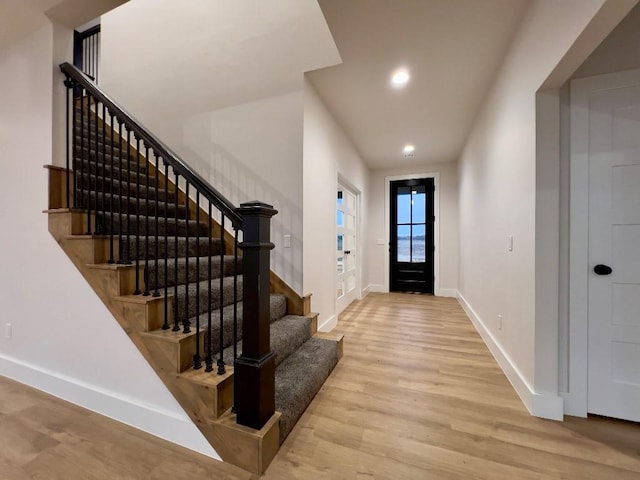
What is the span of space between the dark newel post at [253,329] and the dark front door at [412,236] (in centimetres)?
476

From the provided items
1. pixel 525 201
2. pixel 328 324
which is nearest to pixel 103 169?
pixel 328 324

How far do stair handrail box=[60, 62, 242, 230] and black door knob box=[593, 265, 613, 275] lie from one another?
209 cm

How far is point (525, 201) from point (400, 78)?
1.68m

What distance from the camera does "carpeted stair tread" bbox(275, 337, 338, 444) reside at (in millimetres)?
1601

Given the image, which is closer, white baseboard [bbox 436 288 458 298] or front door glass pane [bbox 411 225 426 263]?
white baseboard [bbox 436 288 458 298]

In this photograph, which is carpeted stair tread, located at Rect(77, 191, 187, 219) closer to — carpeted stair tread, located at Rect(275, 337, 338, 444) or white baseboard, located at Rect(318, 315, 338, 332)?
carpeted stair tread, located at Rect(275, 337, 338, 444)

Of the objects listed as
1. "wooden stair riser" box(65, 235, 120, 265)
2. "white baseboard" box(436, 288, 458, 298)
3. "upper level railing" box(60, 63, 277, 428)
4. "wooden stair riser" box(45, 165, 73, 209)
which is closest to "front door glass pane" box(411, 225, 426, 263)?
"white baseboard" box(436, 288, 458, 298)

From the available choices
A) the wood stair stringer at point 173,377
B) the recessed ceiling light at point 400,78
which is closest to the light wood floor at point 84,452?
the wood stair stringer at point 173,377

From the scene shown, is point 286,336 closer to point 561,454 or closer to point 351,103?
point 561,454

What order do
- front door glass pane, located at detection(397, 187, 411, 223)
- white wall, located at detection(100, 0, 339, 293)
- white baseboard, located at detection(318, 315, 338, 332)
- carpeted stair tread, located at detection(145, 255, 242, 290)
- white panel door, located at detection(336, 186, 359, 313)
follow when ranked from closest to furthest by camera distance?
carpeted stair tread, located at detection(145, 255, 242, 290)
white wall, located at detection(100, 0, 339, 293)
white baseboard, located at detection(318, 315, 338, 332)
white panel door, located at detection(336, 186, 359, 313)
front door glass pane, located at detection(397, 187, 411, 223)

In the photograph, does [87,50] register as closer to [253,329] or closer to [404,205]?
[253,329]

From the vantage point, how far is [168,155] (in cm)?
162

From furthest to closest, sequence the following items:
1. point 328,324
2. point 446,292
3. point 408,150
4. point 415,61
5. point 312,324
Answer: point 446,292 < point 408,150 < point 328,324 < point 312,324 < point 415,61

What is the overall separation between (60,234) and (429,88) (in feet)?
11.2
